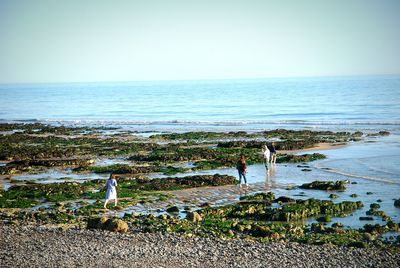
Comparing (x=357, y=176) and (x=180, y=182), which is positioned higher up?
(x=180, y=182)

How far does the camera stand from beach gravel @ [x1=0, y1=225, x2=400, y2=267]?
46.8ft

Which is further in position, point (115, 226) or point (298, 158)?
point (298, 158)

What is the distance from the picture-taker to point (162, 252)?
1519 cm

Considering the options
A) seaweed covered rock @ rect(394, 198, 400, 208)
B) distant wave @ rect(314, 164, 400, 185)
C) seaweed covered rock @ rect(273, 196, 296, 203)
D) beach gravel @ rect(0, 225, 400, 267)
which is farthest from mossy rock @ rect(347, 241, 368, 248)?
distant wave @ rect(314, 164, 400, 185)

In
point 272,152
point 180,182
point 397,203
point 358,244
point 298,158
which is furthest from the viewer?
point 298,158

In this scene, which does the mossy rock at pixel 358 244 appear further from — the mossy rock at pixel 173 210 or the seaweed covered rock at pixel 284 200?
the mossy rock at pixel 173 210

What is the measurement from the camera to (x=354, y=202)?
21.0 m

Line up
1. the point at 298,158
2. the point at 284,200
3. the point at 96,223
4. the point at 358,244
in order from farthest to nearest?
the point at 298,158, the point at 284,200, the point at 96,223, the point at 358,244

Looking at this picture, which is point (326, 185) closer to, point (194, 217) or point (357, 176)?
point (357, 176)

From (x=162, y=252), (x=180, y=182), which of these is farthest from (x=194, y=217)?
(x=180, y=182)

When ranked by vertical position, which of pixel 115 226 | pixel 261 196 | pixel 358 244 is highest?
pixel 115 226

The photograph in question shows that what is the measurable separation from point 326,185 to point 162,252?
11938 millimetres

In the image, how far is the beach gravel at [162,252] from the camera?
14.3 meters

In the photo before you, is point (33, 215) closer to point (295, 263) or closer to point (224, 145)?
point (295, 263)
